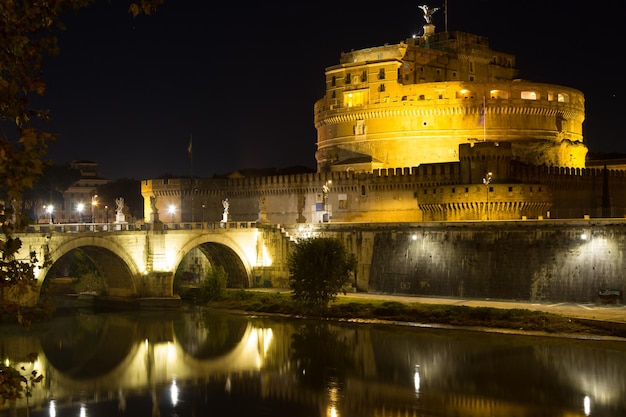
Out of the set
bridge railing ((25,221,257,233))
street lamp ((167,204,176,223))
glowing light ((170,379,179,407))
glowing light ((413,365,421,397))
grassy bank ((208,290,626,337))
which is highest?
street lamp ((167,204,176,223))

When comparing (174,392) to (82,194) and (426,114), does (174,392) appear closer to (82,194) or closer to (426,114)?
(426,114)

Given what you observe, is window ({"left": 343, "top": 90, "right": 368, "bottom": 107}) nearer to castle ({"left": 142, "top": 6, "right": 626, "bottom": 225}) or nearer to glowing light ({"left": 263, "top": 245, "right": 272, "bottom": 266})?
castle ({"left": 142, "top": 6, "right": 626, "bottom": 225})

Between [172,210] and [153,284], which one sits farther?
[172,210]

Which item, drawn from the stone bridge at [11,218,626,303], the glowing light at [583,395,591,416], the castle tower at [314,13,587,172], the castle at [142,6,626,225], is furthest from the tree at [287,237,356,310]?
the castle tower at [314,13,587,172]

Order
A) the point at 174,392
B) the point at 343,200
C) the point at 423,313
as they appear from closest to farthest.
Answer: the point at 174,392 < the point at 423,313 < the point at 343,200

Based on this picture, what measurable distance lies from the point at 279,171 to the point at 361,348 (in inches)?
1438

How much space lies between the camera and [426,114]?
53031mm

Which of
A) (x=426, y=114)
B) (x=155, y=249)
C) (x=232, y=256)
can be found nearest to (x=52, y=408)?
(x=155, y=249)

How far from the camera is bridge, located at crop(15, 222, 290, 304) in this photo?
36.1 metres

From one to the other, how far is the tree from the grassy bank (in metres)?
0.56

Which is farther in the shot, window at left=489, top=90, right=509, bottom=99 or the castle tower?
window at left=489, top=90, right=509, bottom=99

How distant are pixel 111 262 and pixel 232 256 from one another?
669cm

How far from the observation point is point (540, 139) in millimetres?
54125

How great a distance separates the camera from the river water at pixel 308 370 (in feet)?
75.3
